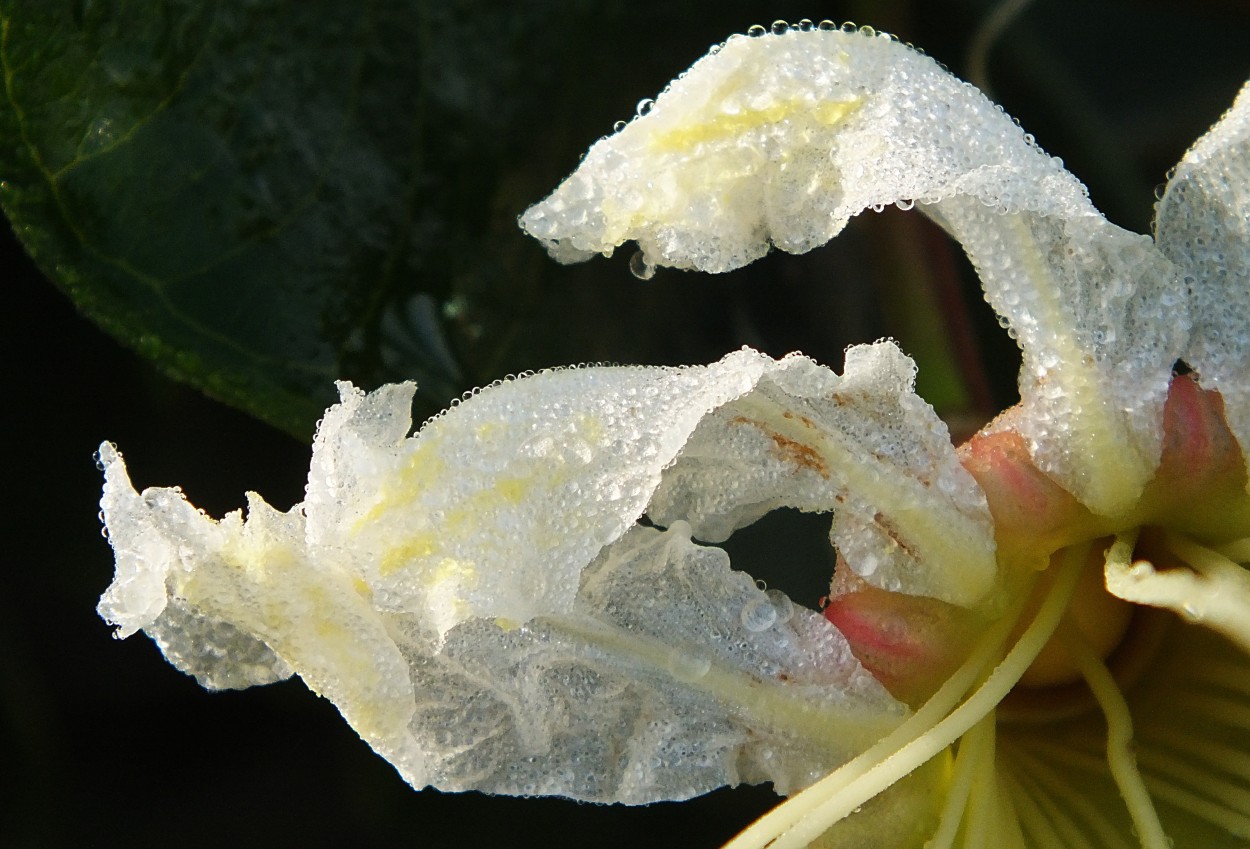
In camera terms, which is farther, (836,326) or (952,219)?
(836,326)

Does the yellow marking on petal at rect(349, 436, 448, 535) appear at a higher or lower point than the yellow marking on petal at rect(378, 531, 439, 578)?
higher

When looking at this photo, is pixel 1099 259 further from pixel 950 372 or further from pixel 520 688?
pixel 950 372

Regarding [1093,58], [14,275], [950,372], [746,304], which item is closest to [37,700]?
[14,275]

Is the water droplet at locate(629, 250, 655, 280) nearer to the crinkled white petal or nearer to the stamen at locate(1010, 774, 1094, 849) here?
the crinkled white petal

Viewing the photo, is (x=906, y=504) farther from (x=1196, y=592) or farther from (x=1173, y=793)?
Answer: (x=1173, y=793)

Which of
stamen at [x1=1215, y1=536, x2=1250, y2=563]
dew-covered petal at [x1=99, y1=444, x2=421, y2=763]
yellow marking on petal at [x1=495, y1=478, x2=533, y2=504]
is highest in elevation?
yellow marking on petal at [x1=495, y1=478, x2=533, y2=504]

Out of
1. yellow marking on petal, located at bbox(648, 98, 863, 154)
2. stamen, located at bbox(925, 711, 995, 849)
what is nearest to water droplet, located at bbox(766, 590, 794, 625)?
stamen, located at bbox(925, 711, 995, 849)

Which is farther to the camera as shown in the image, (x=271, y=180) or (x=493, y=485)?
(x=271, y=180)

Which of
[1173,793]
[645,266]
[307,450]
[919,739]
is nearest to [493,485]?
Answer: [645,266]
